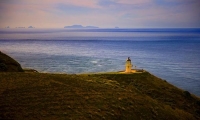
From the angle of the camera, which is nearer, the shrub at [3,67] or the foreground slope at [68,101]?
the foreground slope at [68,101]

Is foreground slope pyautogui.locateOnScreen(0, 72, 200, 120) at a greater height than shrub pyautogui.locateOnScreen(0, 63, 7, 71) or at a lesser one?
lesser

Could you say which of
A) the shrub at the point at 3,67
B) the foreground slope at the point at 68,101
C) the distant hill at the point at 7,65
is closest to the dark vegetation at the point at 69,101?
the foreground slope at the point at 68,101

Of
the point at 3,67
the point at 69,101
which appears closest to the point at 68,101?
the point at 69,101

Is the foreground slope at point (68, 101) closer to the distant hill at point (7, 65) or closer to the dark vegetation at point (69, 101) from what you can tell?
the dark vegetation at point (69, 101)

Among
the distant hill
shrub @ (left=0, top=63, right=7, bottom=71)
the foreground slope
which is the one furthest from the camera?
the distant hill

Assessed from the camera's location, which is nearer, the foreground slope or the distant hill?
the foreground slope

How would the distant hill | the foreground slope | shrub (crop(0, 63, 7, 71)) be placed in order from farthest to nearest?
the distant hill → shrub (crop(0, 63, 7, 71)) → the foreground slope

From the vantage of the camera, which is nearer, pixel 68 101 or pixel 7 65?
pixel 68 101

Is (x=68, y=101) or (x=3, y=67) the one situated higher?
(x=3, y=67)

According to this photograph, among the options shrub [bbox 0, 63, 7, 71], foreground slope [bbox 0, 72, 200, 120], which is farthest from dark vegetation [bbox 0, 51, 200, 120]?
shrub [bbox 0, 63, 7, 71]

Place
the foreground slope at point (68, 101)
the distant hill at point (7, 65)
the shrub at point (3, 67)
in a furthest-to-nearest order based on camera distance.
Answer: the distant hill at point (7, 65)
the shrub at point (3, 67)
the foreground slope at point (68, 101)

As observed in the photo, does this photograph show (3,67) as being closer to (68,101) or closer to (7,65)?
(7,65)

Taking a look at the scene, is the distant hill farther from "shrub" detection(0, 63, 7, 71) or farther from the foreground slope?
the foreground slope

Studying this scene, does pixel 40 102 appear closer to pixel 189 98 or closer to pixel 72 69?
pixel 189 98
